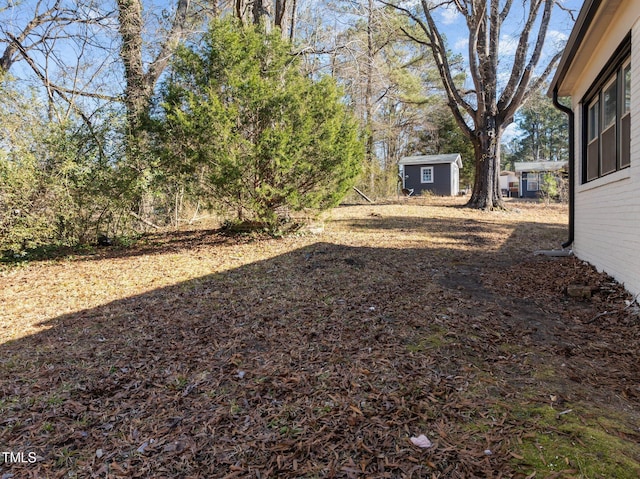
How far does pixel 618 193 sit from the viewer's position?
4.29 m

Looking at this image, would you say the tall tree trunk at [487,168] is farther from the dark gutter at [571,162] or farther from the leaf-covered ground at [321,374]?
the leaf-covered ground at [321,374]

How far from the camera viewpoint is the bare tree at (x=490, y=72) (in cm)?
1163

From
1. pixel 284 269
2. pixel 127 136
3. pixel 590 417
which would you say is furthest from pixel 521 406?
pixel 127 136

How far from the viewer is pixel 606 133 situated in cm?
513

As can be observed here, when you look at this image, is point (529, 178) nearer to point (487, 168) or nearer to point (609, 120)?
point (487, 168)

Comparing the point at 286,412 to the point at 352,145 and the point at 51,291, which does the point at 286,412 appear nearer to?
the point at 51,291

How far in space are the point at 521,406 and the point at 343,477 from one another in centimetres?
114

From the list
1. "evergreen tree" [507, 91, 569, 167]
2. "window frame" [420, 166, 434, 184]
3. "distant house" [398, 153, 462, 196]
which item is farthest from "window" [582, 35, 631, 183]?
"evergreen tree" [507, 91, 569, 167]

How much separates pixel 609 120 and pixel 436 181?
871 inches

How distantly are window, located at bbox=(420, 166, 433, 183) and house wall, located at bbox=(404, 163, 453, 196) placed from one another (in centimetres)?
21

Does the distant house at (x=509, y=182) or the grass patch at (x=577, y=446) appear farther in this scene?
the distant house at (x=509, y=182)

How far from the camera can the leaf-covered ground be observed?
187 centimetres

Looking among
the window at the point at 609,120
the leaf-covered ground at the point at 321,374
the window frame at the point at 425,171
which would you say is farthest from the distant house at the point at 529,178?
the leaf-covered ground at the point at 321,374

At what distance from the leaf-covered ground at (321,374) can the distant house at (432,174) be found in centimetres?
2174
